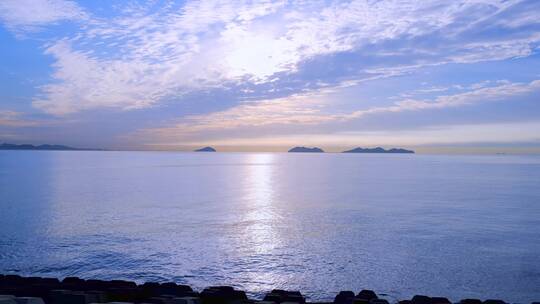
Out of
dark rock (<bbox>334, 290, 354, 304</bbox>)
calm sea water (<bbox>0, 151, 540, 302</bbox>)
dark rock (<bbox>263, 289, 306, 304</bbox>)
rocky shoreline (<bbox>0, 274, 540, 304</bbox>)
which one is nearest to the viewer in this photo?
rocky shoreline (<bbox>0, 274, 540, 304</bbox>)

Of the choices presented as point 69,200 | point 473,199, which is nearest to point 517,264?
point 473,199

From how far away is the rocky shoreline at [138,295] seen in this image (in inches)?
537

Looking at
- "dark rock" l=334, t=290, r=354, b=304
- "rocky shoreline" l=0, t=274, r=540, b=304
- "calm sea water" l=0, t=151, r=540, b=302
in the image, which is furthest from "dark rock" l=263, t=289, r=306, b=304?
"calm sea water" l=0, t=151, r=540, b=302

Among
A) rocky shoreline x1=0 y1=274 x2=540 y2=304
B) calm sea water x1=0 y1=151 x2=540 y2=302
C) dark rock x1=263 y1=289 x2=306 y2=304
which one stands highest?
rocky shoreline x1=0 y1=274 x2=540 y2=304

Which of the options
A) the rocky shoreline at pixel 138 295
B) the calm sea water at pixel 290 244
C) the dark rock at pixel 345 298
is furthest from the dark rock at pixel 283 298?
the calm sea water at pixel 290 244

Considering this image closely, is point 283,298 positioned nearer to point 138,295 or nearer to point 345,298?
point 345,298

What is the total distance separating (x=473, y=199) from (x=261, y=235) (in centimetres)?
3561

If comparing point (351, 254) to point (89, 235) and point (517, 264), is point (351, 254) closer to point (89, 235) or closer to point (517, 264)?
point (517, 264)

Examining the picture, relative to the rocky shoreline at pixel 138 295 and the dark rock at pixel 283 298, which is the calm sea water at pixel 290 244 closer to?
the dark rock at pixel 283 298

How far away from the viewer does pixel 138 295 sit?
49.2ft

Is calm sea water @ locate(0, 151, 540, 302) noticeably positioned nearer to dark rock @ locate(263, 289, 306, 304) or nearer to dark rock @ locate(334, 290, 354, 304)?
dark rock @ locate(334, 290, 354, 304)

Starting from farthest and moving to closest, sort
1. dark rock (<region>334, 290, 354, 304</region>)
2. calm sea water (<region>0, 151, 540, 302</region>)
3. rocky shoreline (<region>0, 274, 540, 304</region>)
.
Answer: calm sea water (<region>0, 151, 540, 302</region>), dark rock (<region>334, 290, 354, 304</region>), rocky shoreline (<region>0, 274, 540, 304</region>)

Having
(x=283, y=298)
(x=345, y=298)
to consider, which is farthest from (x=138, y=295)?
(x=345, y=298)

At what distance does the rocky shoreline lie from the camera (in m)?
13.6
